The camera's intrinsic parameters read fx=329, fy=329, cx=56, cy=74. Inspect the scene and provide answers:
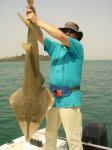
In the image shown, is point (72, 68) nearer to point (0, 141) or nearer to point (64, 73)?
point (64, 73)

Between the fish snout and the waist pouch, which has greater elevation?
the waist pouch

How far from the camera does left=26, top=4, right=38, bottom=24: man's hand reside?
4.51 metres

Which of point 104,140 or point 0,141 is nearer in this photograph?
point 104,140

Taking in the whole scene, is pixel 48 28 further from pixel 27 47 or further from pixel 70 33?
pixel 70 33

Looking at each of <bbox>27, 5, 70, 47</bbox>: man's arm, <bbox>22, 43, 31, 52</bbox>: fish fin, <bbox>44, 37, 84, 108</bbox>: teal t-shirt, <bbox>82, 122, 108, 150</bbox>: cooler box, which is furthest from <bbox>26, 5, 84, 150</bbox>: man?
<bbox>82, 122, 108, 150</bbox>: cooler box

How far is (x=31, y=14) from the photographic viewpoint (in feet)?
14.8

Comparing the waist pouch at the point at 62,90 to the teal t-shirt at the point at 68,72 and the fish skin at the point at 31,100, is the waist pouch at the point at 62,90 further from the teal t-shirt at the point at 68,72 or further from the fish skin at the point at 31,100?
the fish skin at the point at 31,100

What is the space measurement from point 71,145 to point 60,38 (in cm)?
172

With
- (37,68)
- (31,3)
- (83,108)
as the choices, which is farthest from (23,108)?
(83,108)

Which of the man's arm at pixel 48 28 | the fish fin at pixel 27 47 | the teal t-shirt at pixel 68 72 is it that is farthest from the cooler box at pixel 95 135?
the fish fin at pixel 27 47

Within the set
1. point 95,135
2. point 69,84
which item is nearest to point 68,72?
point 69,84

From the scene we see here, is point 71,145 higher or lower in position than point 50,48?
lower

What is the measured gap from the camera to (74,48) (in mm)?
5027

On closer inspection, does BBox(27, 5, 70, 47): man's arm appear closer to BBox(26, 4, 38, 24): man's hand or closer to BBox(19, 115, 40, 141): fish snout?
BBox(26, 4, 38, 24): man's hand
